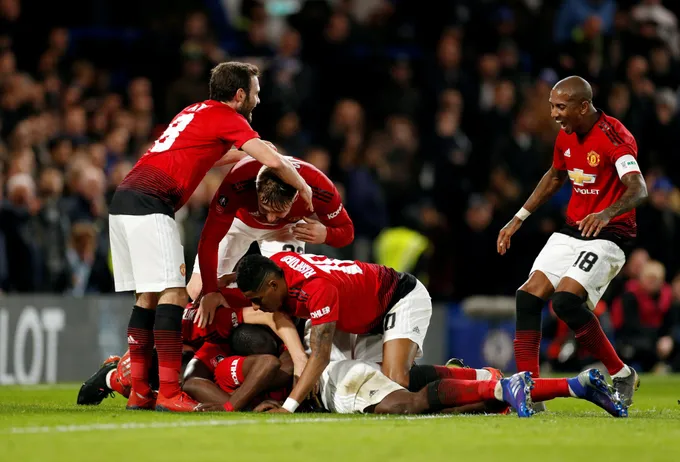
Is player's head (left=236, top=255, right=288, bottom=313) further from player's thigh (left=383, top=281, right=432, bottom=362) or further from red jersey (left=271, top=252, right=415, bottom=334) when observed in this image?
player's thigh (left=383, top=281, right=432, bottom=362)

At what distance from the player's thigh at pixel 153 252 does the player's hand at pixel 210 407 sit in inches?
31.6

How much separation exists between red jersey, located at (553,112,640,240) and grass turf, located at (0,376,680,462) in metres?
1.39

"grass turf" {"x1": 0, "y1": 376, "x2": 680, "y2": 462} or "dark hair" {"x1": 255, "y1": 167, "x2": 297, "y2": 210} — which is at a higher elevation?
"dark hair" {"x1": 255, "y1": 167, "x2": 297, "y2": 210}

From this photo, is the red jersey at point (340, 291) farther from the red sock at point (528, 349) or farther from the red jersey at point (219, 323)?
the red sock at point (528, 349)

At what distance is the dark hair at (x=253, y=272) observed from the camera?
7820mm

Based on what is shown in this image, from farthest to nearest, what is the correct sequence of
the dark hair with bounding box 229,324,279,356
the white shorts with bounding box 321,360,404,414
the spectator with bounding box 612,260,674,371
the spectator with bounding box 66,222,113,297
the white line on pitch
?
the spectator with bounding box 612,260,674,371 → the spectator with bounding box 66,222,113,297 → the dark hair with bounding box 229,324,279,356 → the white shorts with bounding box 321,360,404,414 → the white line on pitch

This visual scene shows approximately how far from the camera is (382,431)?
21.4 ft

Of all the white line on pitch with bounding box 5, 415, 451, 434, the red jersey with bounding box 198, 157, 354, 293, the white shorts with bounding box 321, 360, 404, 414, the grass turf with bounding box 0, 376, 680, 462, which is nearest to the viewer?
the grass turf with bounding box 0, 376, 680, 462

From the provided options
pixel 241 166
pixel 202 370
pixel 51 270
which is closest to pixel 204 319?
pixel 202 370

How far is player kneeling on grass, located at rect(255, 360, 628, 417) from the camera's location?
739 centimetres

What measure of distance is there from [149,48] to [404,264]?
15.1 ft

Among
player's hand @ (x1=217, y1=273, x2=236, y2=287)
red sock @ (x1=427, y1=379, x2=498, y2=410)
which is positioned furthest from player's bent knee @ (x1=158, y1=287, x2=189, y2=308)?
red sock @ (x1=427, y1=379, x2=498, y2=410)

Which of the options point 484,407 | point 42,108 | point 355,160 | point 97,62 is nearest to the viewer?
point 484,407

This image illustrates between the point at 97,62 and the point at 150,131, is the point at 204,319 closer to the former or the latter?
the point at 150,131
